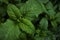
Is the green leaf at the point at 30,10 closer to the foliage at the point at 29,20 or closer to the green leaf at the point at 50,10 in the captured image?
the foliage at the point at 29,20

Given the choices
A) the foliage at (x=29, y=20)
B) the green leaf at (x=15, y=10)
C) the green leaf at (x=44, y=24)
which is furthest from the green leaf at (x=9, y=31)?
the green leaf at (x=44, y=24)

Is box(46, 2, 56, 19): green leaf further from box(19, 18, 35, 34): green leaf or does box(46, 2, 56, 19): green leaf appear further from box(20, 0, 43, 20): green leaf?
box(19, 18, 35, 34): green leaf

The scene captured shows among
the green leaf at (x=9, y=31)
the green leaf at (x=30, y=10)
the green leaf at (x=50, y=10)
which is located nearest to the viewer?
the green leaf at (x=9, y=31)

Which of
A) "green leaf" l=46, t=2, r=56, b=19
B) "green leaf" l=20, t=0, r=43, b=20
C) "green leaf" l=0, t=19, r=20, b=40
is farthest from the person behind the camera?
"green leaf" l=46, t=2, r=56, b=19

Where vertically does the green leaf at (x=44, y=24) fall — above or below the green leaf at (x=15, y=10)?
below

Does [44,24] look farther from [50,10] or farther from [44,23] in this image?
[50,10]

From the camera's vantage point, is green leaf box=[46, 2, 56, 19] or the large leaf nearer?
the large leaf

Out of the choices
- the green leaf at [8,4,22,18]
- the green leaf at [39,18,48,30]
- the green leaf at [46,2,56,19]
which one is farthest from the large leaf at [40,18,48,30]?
the green leaf at [8,4,22,18]
